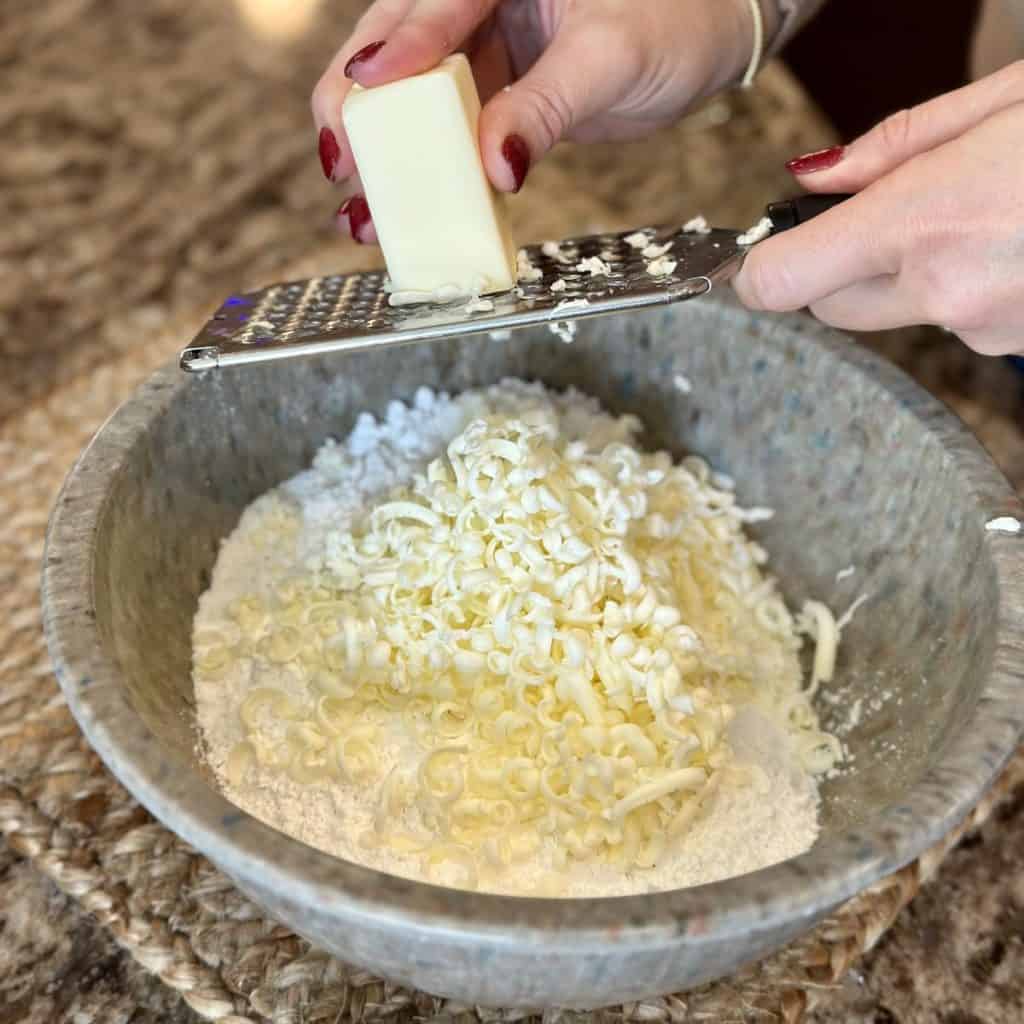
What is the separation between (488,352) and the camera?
1.02 meters

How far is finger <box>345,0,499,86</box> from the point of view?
80 centimetres

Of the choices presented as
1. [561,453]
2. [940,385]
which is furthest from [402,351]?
[940,385]

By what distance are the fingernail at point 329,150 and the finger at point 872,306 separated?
0.41m

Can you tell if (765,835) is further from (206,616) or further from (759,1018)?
(206,616)

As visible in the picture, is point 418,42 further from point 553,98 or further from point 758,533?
point 758,533

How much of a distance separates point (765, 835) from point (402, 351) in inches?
20.1

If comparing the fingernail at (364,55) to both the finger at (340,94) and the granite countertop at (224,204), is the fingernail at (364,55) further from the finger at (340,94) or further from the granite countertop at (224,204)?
the granite countertop at (224,204)

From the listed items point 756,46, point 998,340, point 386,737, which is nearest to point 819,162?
point 998,340

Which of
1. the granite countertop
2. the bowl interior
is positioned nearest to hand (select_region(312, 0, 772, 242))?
the bowl interior

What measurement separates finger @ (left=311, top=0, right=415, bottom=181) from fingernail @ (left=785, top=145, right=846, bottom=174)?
363 mm

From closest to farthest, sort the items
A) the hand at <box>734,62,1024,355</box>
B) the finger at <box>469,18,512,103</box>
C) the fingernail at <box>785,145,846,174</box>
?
the hand at <box>734,62,1024,355</box> → the fingernail at <box>785,145,846,174</box> → the finger at <box>469,18,512,103</box>

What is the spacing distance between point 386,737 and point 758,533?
0.40 metres

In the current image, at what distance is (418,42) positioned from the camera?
2.73 ft

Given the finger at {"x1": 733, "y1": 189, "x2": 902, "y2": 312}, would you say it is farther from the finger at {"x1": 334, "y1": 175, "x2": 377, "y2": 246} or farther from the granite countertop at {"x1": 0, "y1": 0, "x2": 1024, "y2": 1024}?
the granite countertop at {"x1": 0, "y1": 0, "x2": 1024, "y2": 1024}
